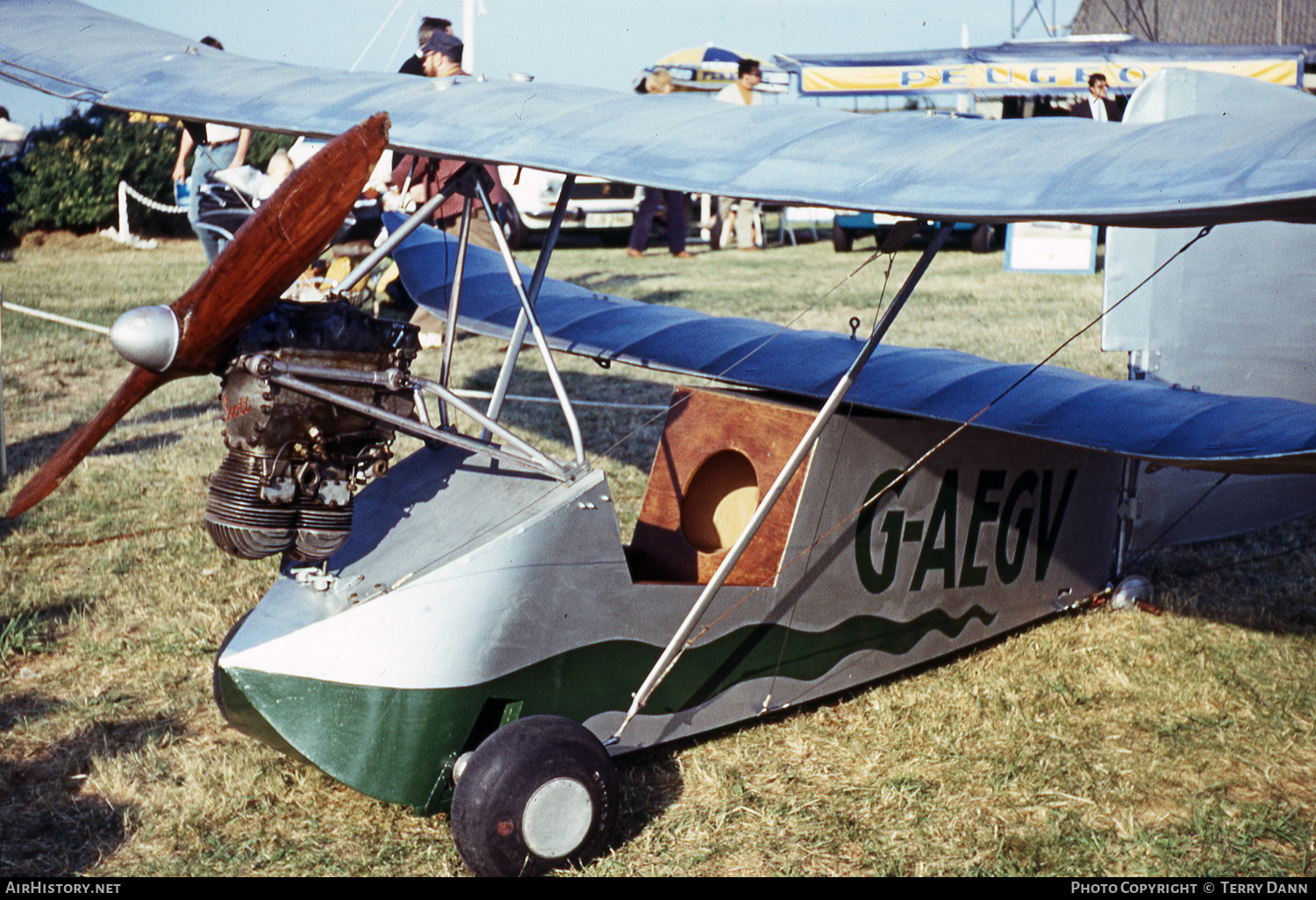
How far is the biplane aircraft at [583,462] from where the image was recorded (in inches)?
112

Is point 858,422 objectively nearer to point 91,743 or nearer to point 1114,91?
point 91,743

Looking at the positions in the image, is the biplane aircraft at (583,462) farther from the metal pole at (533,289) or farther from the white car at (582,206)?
the white car at (582,206)

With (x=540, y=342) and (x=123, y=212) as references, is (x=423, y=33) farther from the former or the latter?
(x=123, y=212)

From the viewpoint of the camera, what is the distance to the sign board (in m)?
15.8

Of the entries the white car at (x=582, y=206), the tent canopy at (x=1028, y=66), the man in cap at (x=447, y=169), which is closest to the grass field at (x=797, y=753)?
the man in cap at (x=447, y=169)

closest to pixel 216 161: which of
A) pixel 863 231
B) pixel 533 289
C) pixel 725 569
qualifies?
pixel 533 289

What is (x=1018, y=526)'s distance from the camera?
470 cm

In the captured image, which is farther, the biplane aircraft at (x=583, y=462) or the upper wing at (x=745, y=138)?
the biplane aircraft at (x=583, y=462)

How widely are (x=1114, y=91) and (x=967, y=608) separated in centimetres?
1640

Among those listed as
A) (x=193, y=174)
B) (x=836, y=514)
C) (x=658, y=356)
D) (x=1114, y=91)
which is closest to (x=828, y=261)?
(x=1114, y=91)

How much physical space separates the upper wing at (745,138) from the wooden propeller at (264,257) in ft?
1.80

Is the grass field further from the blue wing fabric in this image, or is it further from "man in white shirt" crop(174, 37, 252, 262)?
"man in white shirt" crop(174, 37, 252, 262)

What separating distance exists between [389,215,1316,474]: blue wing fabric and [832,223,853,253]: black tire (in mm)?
13473

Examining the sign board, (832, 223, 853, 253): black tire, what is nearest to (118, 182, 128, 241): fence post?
(832, 223, 853, 253): black tire
